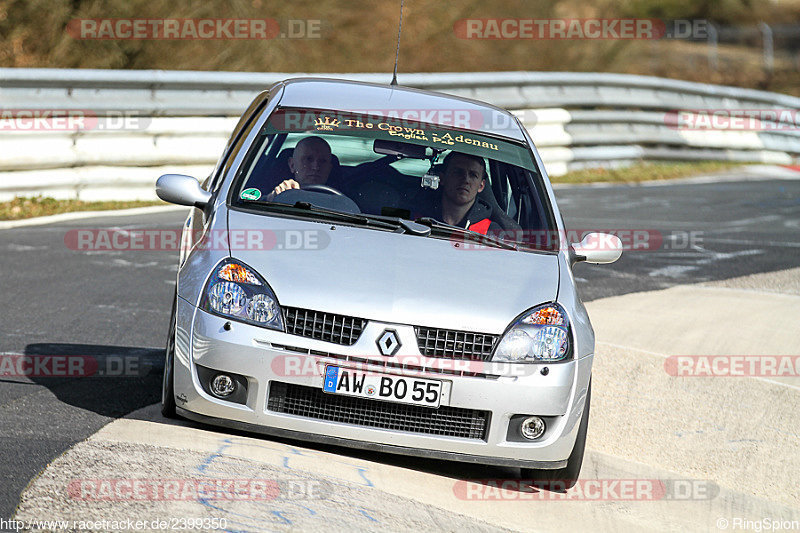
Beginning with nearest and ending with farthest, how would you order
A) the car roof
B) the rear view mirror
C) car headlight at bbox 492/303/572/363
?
car headlight at bbox 492/303/572/363
the rear view mirror
the car roof

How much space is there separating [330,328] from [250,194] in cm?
121

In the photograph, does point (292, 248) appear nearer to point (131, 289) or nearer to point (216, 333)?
point (216, 333)

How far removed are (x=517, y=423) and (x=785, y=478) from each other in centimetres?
164

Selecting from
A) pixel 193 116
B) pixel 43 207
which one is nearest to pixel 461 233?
pixel 43 207

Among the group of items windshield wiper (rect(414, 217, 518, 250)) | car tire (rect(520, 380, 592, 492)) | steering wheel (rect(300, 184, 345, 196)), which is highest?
steering wheel (rect(300, 184, 345, 196))

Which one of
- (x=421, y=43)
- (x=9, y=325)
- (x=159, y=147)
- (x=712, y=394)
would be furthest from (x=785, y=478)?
(x=421, y=43)

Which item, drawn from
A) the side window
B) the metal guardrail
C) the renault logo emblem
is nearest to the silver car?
the renault logo emblem

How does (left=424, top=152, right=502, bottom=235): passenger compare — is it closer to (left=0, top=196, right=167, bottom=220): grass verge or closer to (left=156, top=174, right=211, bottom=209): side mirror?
(left=156, top=174, right=211, bottom=209): side mirror

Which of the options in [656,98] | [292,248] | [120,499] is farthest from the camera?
[656,98]

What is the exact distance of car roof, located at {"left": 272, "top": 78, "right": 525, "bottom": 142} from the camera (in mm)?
6035

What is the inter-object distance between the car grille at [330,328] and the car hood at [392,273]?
3 centimetres

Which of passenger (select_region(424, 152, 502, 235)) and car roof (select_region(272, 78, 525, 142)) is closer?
passenger (select_region(424, 152, 502, 235))

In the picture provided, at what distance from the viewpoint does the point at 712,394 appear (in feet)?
21.8

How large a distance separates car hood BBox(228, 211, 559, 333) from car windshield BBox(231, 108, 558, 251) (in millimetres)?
215
